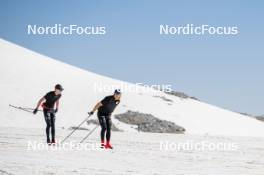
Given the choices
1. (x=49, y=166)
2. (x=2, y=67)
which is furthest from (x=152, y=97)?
(x=49, y=166)

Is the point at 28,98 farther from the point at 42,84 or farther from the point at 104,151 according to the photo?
the point at 104,151

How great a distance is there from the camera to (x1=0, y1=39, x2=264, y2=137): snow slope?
118 feet

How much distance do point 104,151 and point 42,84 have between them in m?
30.4

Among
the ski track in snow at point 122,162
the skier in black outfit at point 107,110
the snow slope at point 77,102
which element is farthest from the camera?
the snow slope at point 77,102

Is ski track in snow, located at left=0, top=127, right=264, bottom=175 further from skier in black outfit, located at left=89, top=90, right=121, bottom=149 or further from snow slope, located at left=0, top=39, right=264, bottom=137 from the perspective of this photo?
snow slope, located at left=0, top=39, right=264, bottom=137

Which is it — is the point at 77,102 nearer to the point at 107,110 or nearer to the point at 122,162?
the point at 107,110

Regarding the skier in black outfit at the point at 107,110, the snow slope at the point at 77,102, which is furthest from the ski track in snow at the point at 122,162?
the snow slope at the point at 77,102

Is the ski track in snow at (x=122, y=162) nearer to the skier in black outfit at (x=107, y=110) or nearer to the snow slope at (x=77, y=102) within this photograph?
the skier in black outfit at (x=107, y=110)

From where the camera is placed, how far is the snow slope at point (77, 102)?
3597cm

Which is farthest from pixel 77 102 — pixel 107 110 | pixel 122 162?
pixel 122 162

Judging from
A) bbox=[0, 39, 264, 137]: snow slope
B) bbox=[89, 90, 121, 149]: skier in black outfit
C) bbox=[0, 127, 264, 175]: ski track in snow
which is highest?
bbox=[0, 39, 264, 137]: snow slope

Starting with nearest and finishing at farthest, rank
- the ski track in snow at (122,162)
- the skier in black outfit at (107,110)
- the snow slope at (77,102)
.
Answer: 1. the ski track in snow at (122,162)
2. the skier in black outfit at (107,110)
3. the snow slope at (77,102)

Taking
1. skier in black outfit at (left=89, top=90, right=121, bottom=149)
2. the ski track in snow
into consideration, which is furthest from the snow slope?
the ski track in snow

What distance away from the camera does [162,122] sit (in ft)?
119
